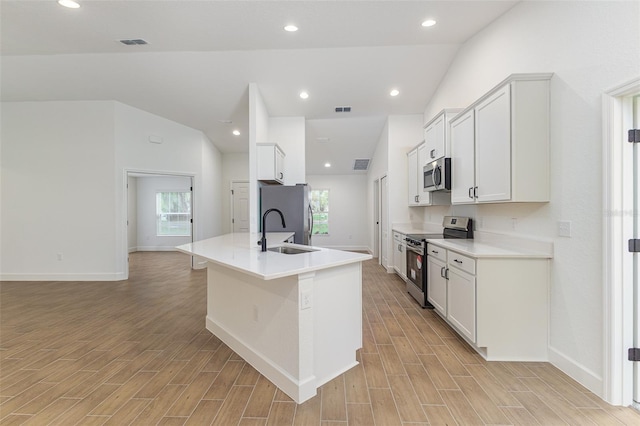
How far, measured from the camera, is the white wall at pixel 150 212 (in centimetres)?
871

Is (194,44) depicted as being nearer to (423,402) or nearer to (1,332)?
(1,332)

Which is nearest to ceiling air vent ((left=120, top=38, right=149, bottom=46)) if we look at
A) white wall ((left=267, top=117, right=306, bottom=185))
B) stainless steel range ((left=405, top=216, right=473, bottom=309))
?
white wall ((left=267, top=117, right=306, bottom=185))

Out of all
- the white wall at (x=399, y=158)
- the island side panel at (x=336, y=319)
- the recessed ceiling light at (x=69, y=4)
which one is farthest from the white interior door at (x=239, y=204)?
the island side panel at (x=336, y=319)

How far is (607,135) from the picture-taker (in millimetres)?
1772

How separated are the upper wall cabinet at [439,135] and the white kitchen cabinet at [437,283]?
1.31 metres

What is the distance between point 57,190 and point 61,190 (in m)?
0.07

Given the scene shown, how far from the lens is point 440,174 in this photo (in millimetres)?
3412

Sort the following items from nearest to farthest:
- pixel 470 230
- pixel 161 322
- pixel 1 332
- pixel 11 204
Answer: pixel 1 332, pixel 161 322, pixel 470 230, pixel 11 204

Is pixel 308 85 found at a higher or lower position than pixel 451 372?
higher

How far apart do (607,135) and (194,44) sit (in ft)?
14.5

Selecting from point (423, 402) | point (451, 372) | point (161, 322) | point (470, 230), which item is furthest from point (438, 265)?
point (161, 322)

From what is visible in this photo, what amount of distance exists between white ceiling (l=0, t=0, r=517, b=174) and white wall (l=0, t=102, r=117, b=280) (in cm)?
40

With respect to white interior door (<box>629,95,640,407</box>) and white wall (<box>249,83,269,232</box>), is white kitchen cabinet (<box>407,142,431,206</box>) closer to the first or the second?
white interior door (<box>629,95,640,407</box>)

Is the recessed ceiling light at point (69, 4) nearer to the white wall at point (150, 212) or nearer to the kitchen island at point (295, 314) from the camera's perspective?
the kitchen island at point (295, 314)
